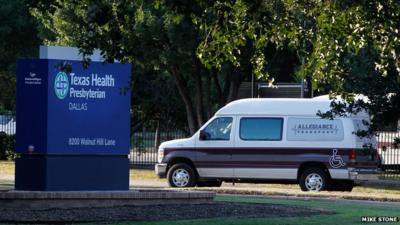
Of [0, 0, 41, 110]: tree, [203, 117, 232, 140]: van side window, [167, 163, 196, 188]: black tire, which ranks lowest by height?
[167, 163, 196, 188]: black tire

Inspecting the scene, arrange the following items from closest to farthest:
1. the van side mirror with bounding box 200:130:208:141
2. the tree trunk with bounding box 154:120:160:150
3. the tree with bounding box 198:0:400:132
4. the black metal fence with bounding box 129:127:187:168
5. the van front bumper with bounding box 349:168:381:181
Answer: the tree with bounding box 198:0:400:132
the van front bumper with bounding box 349:168:381:181
the van side mirror with bounding box 200:130:208:141
the tree trunk with bounding box 154:120:160:150
the black metal fence with bounding box 129:127:187:168

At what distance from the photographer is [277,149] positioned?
22672mm

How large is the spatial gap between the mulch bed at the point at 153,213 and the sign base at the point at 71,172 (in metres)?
1.03

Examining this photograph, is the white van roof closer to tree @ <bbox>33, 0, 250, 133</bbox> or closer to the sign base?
tree @ <bbox>33, 0, 250, 133</bbox>

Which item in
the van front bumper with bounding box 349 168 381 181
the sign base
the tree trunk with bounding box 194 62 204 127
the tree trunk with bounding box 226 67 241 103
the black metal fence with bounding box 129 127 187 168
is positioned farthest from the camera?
the black metal fence with bounding box 129 127 187 168

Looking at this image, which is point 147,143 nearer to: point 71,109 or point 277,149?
point 277,149

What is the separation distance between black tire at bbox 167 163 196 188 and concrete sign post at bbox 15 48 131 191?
8.75 meters

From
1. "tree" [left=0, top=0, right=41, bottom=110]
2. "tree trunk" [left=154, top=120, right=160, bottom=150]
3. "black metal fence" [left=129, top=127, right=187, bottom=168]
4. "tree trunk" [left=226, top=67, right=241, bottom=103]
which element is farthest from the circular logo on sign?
"tree" [left=0, top=0, right=41, bottom=110]

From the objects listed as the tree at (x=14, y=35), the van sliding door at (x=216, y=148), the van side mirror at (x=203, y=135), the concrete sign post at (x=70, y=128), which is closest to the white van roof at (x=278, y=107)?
the van sliding door at (x=216, y=148)

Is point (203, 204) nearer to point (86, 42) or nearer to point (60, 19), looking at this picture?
point (86, 42)

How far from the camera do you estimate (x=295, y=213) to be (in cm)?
1321

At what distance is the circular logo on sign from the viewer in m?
14.2

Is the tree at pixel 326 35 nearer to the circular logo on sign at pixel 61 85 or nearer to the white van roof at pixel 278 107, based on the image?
the circular logo on sign at pixel 61 85

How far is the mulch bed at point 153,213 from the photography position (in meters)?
11.9
